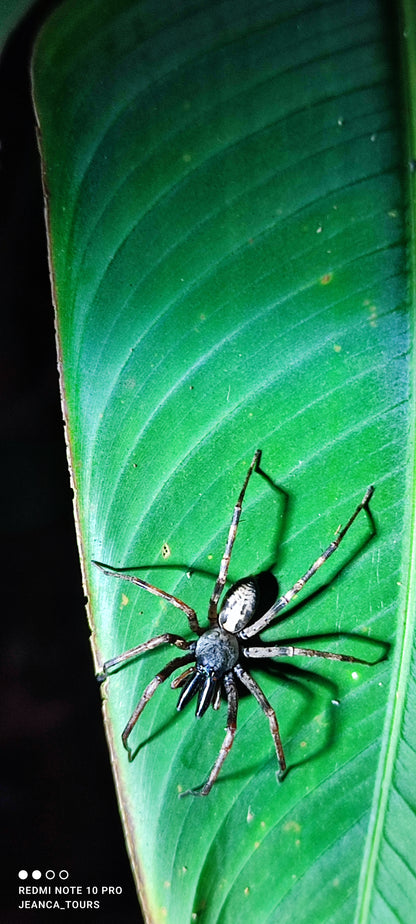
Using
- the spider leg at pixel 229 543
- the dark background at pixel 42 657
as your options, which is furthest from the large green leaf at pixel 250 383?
the dark background at pixel 42 657

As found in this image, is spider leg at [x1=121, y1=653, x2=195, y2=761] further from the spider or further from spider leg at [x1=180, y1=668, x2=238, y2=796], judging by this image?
spider leg at [x1=180, y1=668, x2=238, y2=796]

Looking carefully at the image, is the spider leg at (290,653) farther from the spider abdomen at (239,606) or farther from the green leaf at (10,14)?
the green leaf at (10,14)

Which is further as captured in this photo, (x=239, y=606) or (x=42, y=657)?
(x=42, y=657)

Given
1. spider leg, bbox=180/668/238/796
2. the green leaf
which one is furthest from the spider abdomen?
the green leaf

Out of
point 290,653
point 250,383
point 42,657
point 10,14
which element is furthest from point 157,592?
point 10,14

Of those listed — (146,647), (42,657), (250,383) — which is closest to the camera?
(250,383)

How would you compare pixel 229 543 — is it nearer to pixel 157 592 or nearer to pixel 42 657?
pixel 157 592
